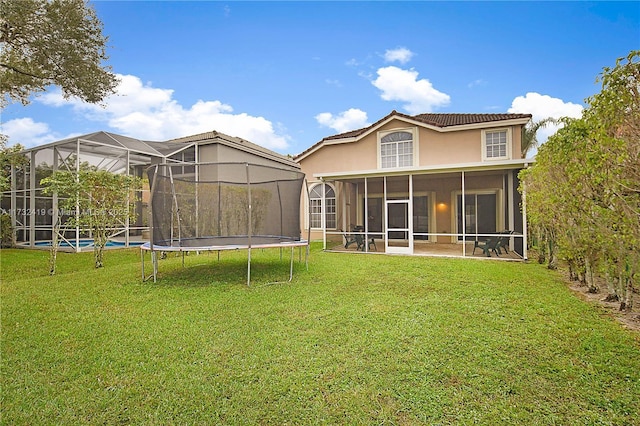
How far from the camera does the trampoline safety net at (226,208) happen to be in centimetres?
781

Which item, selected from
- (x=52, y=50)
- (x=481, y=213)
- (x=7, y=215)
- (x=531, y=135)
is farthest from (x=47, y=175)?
(x=531, y=135)

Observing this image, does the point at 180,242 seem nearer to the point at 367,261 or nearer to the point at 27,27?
the point at 367,261

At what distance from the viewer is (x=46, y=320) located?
16.0ft

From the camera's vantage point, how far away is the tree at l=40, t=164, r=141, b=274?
9.07 meters

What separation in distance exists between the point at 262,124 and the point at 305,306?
2481 centimetres

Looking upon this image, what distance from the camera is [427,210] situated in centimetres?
1627

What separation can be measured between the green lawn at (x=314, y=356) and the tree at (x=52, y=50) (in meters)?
7.34

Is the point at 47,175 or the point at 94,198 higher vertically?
the point at 47,175

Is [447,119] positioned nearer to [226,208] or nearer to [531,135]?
[531,135]

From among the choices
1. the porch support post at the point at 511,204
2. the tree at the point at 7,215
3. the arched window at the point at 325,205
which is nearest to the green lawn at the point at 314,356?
the porch support post at the point at 511,204

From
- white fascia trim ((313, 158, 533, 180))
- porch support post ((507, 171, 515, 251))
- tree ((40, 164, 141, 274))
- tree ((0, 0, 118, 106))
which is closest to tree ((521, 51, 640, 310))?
white fascia trim ((313, 158, 533, 180))

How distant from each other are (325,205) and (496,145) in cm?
845

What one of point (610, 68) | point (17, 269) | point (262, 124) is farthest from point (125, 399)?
point (262, 124)

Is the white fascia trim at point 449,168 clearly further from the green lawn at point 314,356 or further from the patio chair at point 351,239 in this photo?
the green lawn at point 314,356
